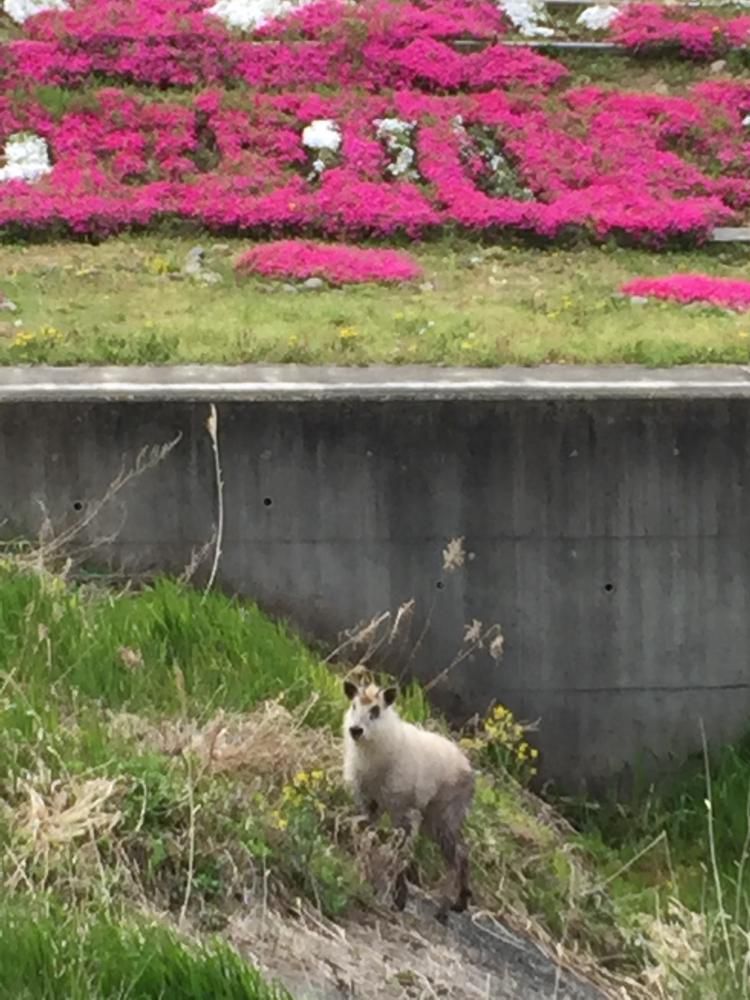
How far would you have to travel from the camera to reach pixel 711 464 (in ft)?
35.5

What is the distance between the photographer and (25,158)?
69.7 feet

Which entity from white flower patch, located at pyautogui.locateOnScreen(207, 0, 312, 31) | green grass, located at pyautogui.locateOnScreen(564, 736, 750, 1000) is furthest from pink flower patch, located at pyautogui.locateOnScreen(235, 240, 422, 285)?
white flower patch, located at pyautogui.locateOnScreen(207, 0, 312, 31)

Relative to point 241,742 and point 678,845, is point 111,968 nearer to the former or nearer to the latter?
point 241,742

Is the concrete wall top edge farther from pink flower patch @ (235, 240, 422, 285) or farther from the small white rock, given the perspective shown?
the small white rock

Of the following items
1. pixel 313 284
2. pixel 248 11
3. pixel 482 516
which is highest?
pixel 248 11

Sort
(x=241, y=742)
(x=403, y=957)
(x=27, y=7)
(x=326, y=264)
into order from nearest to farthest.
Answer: (x=403, y=957) → (x=241, y=742) → (x=326, y=264) → (x=27, y=7)

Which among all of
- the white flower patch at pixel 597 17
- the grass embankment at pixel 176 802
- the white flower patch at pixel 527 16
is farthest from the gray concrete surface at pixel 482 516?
the white flower patch at pixel 597 17

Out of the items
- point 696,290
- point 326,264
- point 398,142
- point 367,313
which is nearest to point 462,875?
point 367,313

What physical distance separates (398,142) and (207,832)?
56.3 ft

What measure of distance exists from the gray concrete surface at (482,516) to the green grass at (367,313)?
1536 mm

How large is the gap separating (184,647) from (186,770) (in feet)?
7.57

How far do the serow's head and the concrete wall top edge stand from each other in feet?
13.4

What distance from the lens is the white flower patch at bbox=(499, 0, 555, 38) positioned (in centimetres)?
2673

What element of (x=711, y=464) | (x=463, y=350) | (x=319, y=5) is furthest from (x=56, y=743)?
(x=319, y=5)
